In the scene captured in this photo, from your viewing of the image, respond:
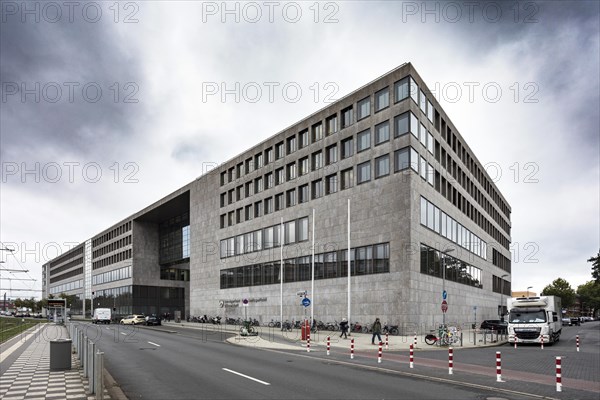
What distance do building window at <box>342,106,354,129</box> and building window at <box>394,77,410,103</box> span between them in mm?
6195

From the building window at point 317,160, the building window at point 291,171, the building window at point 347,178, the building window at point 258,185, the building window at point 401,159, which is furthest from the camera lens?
the building window at point 258,185

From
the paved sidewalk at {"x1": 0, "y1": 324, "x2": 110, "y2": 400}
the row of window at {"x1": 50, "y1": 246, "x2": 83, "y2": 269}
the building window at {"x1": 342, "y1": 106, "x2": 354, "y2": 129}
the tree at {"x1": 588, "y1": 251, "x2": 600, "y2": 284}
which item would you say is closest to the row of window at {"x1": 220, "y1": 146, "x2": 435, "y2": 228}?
the building window at {"x1": 342, "y1": 106, "x2": 354, "y2": 129}

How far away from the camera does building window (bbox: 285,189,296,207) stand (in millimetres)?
61750

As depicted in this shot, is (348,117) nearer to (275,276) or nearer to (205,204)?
(275,276)

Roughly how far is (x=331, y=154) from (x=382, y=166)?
8.13 metres

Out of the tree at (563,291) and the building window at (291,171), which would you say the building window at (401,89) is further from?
the tree at (563,291)

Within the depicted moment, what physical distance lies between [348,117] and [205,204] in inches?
1361

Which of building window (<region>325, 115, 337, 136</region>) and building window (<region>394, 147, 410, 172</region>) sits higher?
building window (<region>325, 115, 337, 136</region>)

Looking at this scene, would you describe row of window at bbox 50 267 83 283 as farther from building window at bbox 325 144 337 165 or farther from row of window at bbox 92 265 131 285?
building window at bbox 325 144 337 165

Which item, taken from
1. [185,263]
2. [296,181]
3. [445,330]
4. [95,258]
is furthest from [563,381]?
[95,258]

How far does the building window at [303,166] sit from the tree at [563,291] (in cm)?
12716

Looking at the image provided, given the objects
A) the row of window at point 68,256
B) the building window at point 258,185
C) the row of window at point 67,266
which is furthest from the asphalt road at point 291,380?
the row of window at point 67,266

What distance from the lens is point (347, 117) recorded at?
182 ft

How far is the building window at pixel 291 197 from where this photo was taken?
61.8 m
